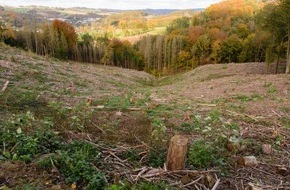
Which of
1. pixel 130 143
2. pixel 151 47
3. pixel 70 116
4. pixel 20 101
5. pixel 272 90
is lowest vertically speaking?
pixel 151 47

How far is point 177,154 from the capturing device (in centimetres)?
364

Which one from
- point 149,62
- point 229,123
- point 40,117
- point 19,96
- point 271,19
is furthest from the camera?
point 149,62

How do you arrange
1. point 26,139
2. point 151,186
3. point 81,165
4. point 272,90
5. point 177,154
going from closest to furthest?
point 151,186
point 81,165
point 177,154
point 26,139
point 272,90

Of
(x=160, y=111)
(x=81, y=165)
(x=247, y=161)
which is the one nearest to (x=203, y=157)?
(x=247, y=161)

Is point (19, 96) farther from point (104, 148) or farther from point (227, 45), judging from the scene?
point (227, 45)

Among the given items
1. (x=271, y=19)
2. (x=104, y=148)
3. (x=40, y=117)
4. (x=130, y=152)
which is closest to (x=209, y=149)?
(x=130, y=152)

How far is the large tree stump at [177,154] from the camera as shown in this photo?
362 cm

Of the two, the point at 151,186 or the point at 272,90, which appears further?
the point at 272,90

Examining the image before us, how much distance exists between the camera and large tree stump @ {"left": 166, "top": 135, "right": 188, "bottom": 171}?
11.9ft

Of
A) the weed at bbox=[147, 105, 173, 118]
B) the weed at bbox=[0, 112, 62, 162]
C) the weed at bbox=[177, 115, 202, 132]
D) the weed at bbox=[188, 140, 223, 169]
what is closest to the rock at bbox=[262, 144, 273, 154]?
the weed at bbox=[188, 140, 223, 169]

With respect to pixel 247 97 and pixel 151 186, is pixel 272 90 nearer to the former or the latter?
pixel 247 97

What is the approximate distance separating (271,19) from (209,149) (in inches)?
794

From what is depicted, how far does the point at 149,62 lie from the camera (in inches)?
2109

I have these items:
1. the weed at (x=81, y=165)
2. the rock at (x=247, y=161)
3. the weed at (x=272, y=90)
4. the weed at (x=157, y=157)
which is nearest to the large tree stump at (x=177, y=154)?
the weed at (x=157, y=157)
